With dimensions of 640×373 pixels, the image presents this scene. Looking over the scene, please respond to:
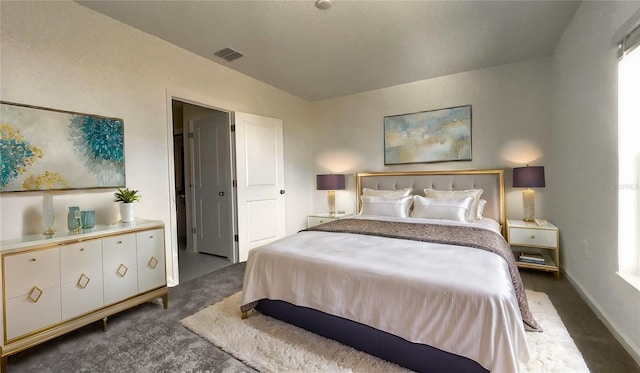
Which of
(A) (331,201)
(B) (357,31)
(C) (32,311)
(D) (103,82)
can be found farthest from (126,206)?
(A) (331,201)

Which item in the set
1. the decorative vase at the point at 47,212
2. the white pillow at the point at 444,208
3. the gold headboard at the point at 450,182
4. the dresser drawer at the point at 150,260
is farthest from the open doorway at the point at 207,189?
the white pillow at the point at 444,208

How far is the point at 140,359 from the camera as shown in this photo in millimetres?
1750

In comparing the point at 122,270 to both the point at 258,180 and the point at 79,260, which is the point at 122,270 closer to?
the point at 79,260

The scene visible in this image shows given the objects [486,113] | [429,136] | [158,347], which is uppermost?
[486,113]

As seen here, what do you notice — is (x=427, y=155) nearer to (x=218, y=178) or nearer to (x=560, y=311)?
(x=560, y=311)

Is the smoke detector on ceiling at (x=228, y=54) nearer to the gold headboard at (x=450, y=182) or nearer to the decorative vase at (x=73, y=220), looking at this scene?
the decorative vase at (x=73, y=220)

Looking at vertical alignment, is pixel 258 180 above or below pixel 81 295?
above

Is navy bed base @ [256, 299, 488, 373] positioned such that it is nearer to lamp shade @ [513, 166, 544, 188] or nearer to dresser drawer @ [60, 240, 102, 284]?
dresser drawer @ [60, 240, 102, 284]

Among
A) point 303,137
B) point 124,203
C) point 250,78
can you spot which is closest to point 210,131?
point 250,78

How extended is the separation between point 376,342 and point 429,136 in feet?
10.2

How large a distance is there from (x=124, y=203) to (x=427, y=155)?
12.2ft

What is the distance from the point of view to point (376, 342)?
5.46ft

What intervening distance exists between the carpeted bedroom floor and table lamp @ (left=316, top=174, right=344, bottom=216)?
2.50 m

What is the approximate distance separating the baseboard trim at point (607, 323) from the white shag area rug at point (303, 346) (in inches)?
10.8
